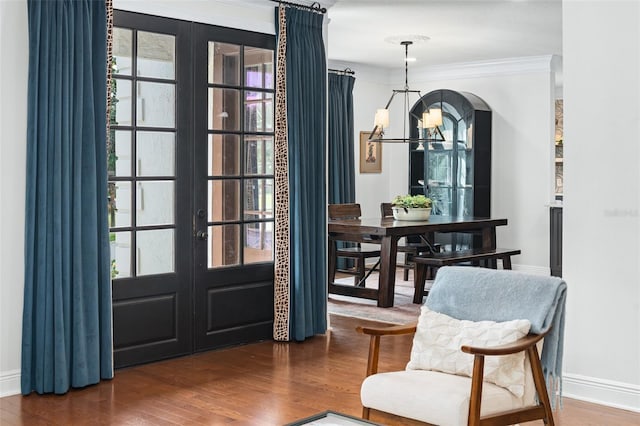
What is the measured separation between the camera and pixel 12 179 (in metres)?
4.35

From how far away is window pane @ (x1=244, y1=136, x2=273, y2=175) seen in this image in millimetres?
5672

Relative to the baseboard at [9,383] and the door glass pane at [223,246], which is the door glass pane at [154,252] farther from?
the baseboard at [9,383]

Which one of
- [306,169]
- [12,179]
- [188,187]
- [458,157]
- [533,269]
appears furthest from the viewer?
[458,157]

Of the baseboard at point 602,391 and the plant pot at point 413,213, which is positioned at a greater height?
the plant pot at point 413,213

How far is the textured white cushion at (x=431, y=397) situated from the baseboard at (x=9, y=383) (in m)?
2.22

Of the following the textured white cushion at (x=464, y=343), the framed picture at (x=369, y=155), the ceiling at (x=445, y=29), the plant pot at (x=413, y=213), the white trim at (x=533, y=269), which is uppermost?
the ceiling at (x=445, y=29)

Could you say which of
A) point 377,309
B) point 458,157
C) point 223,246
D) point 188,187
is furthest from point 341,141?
point 188,187

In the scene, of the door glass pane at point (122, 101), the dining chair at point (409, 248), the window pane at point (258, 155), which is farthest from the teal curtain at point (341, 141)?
the door glass pane at point (122, 101)

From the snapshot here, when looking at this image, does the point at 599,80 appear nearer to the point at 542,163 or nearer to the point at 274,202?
the point at 274,202

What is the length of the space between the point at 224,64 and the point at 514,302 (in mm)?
2953

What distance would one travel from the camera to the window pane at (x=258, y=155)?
5672 mm

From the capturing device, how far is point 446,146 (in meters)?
9.87

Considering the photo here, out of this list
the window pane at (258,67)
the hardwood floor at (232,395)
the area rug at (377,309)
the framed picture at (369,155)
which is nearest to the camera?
the hardwood floor at (232,395)

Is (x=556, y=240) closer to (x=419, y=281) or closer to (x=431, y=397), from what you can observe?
(x=419, y=281)
